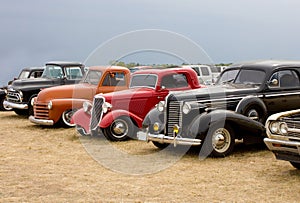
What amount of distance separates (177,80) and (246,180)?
491cm

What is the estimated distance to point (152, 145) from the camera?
10648mm

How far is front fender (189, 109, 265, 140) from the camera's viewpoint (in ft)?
29.2

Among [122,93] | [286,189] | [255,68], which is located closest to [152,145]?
[122,93]

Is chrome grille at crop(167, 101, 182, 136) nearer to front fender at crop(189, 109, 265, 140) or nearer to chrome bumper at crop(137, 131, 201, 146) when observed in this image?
chrome bumper at crop(137, 131, 201, 146)

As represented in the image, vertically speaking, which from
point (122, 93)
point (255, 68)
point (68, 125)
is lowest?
point (68, 125)

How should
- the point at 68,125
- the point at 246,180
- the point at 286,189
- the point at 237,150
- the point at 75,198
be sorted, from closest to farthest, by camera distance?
the point at 75,198 < the point at 286,189 < the point at 246,180 < the point at 237,150 < the point at 68,125

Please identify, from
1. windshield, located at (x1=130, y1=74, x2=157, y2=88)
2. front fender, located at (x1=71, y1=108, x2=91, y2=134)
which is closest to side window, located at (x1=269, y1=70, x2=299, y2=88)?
windshield, located at (x1=130, y1=74, x2=157, y2=88)

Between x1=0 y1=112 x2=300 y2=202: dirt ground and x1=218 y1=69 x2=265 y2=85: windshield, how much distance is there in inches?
58.7

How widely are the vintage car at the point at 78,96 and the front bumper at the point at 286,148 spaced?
6.84 m

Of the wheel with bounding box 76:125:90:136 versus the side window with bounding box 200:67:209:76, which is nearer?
the wheel with bounding box 76:125:90:136

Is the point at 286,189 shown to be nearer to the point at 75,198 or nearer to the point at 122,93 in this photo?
the point at 75,198

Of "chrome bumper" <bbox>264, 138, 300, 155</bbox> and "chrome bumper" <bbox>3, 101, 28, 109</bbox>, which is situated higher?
"chrome bumper" <bbox>264, 138, 300, 155</bbox>

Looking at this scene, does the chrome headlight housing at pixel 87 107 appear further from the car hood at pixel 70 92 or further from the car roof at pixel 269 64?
the car roof at pixel 269 64

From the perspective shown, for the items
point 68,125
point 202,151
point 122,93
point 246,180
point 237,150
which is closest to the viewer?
point 246,180
